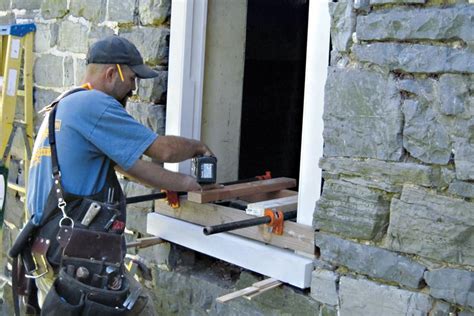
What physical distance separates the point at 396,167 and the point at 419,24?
57 cm

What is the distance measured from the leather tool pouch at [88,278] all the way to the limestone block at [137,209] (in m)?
0.98

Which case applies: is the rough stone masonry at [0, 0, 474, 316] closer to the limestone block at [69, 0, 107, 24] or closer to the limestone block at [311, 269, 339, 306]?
the limestone block at [311, 269, 339, 306]

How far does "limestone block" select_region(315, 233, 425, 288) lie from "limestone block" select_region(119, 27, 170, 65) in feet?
4.95

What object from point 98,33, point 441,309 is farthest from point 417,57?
point 98,33

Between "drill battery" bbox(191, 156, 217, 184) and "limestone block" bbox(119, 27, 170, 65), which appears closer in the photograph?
"drill battery" bbox(191, 156, 217, 184)

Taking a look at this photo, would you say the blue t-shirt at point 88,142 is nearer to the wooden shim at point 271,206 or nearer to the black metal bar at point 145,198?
the black metal bar at point 145,198

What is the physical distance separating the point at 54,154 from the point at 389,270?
153 centimetres

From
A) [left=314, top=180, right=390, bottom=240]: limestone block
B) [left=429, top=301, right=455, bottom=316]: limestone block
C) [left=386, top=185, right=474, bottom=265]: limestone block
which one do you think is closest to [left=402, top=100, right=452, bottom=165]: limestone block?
[left=386, top=185, right=474, bottom=265]: limestone block

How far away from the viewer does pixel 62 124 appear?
114 inches

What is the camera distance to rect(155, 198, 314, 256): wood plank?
9.84 ft

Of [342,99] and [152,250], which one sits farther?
[152,250]

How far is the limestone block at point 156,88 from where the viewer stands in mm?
3781

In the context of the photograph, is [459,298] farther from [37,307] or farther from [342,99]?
[37,307]

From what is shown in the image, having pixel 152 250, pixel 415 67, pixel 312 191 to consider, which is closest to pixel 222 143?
pixel 152 250
